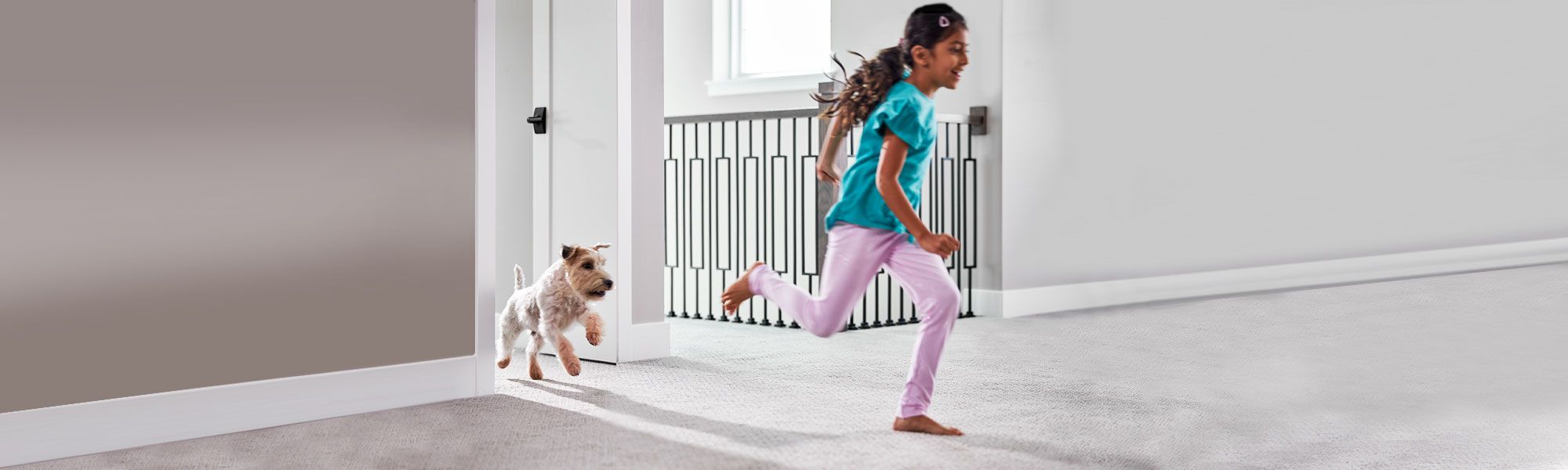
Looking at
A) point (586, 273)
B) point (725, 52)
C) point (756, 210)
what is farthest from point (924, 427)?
point (725, 52)

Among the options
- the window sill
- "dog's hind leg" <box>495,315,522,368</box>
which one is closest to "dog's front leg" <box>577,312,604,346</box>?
"dog's hind leg" <box>495,315,522,368</box>

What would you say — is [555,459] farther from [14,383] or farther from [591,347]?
[591,347]

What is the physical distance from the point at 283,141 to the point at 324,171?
0.11m

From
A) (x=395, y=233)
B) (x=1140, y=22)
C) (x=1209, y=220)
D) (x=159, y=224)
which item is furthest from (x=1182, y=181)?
(x=159, y=224)

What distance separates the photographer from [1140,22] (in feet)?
20.2

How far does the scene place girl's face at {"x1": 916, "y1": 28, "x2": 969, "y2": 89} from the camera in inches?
97.6

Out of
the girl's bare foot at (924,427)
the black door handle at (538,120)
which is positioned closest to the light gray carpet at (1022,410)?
the girl's bare foot at (924,427)

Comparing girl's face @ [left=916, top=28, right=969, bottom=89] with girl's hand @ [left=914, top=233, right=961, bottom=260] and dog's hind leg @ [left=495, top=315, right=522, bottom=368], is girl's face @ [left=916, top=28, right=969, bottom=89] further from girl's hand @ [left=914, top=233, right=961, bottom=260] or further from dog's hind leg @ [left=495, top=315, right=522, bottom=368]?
dog's hind leg @ [left=495, top=315, right=522, bottom=368]

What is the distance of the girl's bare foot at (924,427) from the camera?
2.54 m

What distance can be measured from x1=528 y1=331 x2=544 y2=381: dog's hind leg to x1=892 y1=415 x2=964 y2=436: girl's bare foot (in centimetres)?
128

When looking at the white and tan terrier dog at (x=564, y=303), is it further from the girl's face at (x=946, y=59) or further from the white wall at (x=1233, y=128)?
the white wall at (x=1233, y=128)

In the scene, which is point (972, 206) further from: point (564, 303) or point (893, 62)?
point (893, 62)

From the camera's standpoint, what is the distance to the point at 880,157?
2.47 meters

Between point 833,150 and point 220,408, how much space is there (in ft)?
4.69
